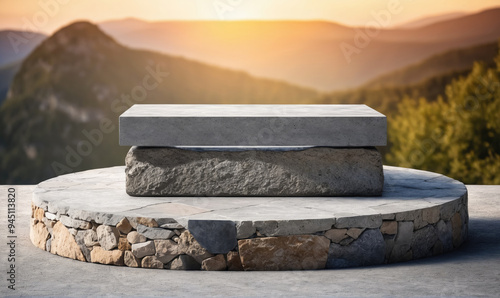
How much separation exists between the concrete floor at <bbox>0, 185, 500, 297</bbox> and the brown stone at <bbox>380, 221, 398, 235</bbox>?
26cm

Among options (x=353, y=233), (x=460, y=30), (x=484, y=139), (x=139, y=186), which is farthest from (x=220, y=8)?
(x=353, y=233)

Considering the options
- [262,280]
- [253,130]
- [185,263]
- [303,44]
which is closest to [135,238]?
[185,263]

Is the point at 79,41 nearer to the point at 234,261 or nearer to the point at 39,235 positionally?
the point at 39,235

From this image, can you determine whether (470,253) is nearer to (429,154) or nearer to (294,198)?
(294,198)

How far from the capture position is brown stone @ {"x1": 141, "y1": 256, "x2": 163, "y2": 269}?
17.7ft

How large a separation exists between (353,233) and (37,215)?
2670 millimetres

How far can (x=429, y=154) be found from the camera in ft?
46.3

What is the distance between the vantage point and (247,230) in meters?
5.26

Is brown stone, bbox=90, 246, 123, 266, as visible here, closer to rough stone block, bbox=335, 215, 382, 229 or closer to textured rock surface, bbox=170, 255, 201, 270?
textured rock surface, bbox=170, 255, 201, 270

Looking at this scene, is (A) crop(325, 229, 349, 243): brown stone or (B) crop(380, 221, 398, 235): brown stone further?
(B) crop(380, 221, 398, 235): brown stone

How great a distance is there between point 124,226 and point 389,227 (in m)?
2.00

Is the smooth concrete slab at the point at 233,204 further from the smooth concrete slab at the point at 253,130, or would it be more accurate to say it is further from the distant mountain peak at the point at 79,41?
the distant mountain peak at the point at 79,41

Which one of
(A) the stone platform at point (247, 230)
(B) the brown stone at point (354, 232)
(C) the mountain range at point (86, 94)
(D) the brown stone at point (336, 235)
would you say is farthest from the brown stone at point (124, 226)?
(C) the mountain range at point (86, 94)

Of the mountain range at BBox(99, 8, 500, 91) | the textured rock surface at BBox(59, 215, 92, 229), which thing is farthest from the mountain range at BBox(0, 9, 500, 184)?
the textured rock surface at BBox(59, 215, 92, 229)
